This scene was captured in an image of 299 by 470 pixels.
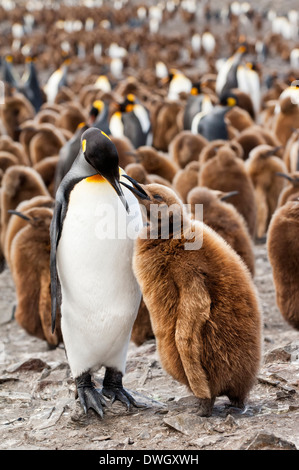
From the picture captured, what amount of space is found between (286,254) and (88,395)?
1.32 m

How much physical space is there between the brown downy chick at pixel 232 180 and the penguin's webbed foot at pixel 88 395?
2.51 metres

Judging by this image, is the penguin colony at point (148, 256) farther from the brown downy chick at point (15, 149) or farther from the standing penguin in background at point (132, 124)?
the standing penguin in background at point (132, 124)

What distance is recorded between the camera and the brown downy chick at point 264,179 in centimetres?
605

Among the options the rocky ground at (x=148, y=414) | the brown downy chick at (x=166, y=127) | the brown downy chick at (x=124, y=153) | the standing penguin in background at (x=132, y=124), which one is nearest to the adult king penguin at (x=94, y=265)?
the rocky ground at (x=148, y=414)

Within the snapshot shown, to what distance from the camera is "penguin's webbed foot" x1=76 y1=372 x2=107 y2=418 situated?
2.81 metres

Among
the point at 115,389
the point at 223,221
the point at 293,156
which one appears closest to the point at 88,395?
the point at 115,389

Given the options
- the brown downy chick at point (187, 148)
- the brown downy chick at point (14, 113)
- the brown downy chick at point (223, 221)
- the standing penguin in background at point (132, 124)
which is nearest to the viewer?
the brown downy chick at point (223, 221)

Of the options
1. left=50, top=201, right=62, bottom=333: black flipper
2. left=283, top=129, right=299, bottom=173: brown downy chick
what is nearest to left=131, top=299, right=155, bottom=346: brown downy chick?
left=50, top=201, right=62, bottom=333: black flipper

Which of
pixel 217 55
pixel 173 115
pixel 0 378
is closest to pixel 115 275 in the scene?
pixel 0 378

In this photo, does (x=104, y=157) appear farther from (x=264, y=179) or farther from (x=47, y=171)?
(x=47, y=171)

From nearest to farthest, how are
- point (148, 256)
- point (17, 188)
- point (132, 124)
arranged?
1. point (148, 256)
2. point (17, 188)
3. point (132, 124)

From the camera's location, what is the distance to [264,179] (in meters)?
6.06

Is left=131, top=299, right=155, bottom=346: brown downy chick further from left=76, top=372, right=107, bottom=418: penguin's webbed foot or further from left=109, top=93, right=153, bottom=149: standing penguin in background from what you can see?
left=109, top=93, right=153, bottom=149: standing penguin in background
